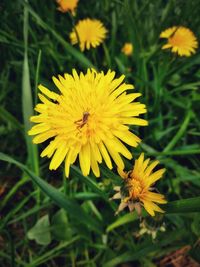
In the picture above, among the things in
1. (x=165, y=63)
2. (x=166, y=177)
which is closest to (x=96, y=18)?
(x=165, y=63)

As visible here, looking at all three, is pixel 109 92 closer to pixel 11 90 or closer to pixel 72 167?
pixel 72 167

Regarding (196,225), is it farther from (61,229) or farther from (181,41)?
(181,41)

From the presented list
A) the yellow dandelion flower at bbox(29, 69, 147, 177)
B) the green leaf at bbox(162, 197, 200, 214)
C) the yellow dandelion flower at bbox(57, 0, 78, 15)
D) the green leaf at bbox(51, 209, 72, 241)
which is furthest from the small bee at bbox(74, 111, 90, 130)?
the yellow dandelion flower at bbox(57, 0, 78, 15)

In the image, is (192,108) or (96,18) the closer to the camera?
(192,108)

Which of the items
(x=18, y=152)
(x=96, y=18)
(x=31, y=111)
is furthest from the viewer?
(x=96, y=18)

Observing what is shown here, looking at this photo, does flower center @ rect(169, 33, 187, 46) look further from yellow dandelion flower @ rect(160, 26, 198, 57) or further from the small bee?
the small bee

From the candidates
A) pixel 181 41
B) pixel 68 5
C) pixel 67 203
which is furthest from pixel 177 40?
pixel 67 203
